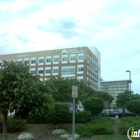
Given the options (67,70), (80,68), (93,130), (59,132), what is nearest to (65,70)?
(67,70)

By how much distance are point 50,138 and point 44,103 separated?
15.2 feet

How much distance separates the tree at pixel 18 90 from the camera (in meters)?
13.5

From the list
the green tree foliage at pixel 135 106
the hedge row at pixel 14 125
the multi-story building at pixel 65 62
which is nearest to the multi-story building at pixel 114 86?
the multi-story building at pixel 65 62

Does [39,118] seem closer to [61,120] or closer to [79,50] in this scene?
[61,120]

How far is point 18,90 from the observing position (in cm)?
1334

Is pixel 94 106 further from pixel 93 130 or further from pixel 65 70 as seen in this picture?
pixel 65 70

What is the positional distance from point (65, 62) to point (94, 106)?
77.4 metres

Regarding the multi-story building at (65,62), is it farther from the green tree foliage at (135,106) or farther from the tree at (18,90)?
the tree at (18,90)

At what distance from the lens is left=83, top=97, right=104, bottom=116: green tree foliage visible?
21.6 meters

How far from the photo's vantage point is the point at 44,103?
14.0m

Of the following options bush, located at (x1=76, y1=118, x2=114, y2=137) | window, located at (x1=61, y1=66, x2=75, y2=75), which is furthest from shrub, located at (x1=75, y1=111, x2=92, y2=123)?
window, located at (x1=61, y1=66, x2=75, y2=75)

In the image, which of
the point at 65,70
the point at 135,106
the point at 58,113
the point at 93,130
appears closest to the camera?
the point at 93,130

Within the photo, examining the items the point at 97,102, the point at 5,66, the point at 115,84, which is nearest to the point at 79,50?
the point at 115,84

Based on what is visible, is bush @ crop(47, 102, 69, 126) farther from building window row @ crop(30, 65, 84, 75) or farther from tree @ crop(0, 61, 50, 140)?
building window row @ crop(30, 65, 84, 75)
